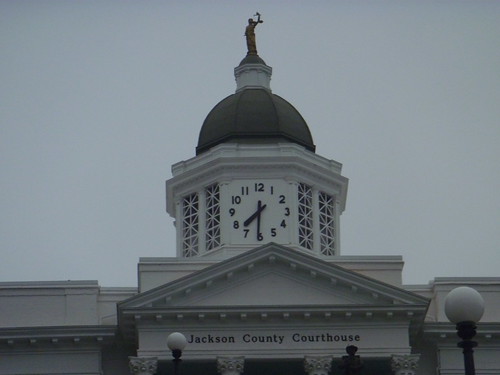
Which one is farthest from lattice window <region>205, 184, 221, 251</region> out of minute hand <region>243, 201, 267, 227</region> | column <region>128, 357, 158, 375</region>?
column <region>128, 357, 158, 375</region>

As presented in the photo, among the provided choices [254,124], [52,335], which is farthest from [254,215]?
[52,335]

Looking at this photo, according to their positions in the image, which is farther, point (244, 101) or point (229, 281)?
point (244, 101)

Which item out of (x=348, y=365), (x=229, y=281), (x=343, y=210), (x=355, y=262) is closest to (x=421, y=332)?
(x=355, y=262)

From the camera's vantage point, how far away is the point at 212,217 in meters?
55.1

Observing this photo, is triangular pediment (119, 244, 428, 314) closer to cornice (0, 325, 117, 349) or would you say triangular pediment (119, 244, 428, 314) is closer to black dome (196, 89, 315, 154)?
cornice (0, 325, 117, 349)

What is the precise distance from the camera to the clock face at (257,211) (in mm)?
54000

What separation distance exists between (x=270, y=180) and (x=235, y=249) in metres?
3.37

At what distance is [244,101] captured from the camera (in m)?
58.1

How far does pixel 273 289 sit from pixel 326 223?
815 centimetres

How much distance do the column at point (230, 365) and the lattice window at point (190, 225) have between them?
8201mm

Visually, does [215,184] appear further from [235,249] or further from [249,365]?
[249,365]

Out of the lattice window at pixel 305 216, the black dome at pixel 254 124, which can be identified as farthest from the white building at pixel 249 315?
the black dome at pixel 254 124

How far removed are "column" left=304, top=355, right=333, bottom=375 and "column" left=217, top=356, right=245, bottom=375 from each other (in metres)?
2.06

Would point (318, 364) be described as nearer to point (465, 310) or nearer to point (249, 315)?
point (249, 315)
